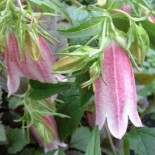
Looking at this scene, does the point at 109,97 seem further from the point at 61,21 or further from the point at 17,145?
the point at 61,21

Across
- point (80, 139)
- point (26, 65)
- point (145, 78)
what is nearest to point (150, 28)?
point (26, 65)

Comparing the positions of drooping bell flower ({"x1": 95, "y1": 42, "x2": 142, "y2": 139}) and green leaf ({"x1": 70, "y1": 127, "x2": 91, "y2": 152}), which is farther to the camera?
green leaf ({"x1": 70, "y1": 127, "x2": 91, "y2": 152})

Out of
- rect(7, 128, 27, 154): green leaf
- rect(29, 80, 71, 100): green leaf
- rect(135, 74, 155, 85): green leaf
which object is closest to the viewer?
rect(29, 80, 71, 100): green leaf

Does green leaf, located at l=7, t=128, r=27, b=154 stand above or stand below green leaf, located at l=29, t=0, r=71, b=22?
below

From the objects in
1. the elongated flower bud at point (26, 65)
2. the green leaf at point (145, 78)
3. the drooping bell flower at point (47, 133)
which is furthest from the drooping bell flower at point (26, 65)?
the green leaf at point (145, 78)

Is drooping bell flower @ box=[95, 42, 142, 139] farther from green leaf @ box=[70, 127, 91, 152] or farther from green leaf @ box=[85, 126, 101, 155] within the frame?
green leaf @ box=[70, 127, 91, 152]

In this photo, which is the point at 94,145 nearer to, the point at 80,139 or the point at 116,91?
the point at 116,91

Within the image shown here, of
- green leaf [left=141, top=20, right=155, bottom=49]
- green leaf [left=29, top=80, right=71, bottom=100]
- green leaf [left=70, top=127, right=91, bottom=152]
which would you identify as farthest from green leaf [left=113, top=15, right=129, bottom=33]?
green leaf [left=70, top=127, right=91, bottom=152]
